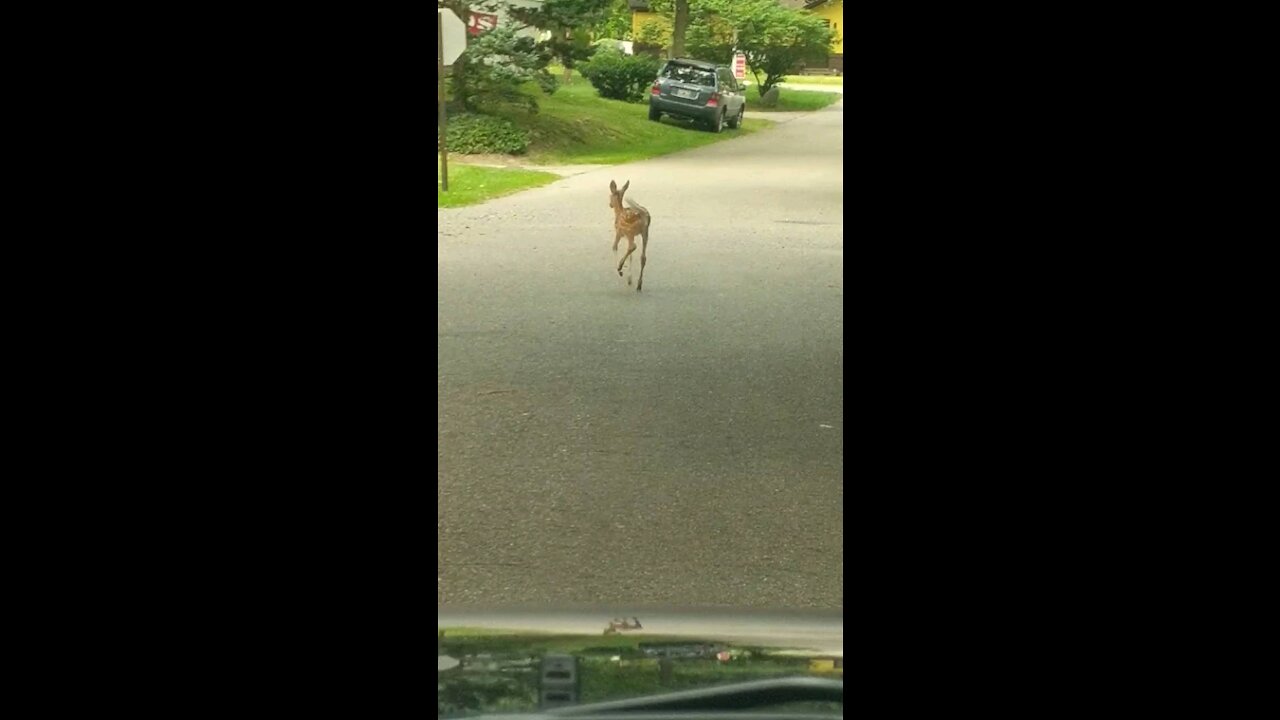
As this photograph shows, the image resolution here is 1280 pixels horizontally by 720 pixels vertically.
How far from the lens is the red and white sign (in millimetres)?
22719

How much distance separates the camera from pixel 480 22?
22.9 meters

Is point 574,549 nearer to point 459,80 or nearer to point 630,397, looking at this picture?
point 630,397

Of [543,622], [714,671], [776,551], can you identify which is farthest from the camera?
[776,551]

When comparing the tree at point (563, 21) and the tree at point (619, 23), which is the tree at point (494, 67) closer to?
the tree at point (563, 21)

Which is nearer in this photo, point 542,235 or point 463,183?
point 542,235

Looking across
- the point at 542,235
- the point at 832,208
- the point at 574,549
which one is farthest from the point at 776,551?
the point at 832,208

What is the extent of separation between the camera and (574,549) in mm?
6020

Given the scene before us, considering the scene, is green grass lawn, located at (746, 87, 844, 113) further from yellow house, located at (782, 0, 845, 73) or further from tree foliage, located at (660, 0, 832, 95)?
yellow house, located at (782, 0, 845, 73)

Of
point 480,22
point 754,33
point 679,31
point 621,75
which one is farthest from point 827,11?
point 480,22

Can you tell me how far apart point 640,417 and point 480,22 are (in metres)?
15.6

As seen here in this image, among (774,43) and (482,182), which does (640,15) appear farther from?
(482,182)

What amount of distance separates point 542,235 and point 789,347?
225 inches

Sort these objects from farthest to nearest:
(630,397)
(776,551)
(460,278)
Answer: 1. (460,278)
2. (630,397)
3. (776,551)
